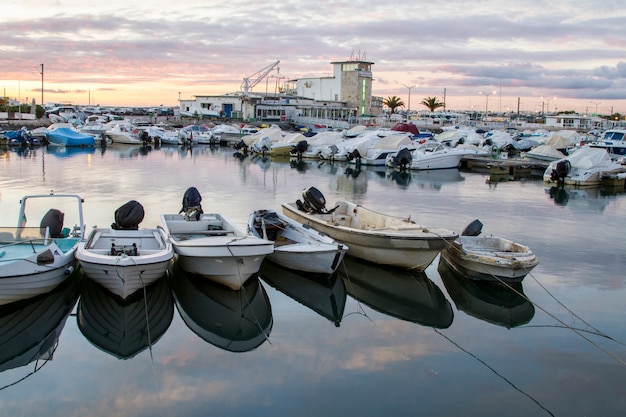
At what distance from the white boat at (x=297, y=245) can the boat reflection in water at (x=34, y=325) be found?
14.4ft

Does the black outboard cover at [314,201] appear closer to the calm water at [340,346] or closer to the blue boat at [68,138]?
the calm water at [340,346]

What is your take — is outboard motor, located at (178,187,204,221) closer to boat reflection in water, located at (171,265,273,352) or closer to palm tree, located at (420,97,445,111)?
boat reflection in water, located at (171,265,273,352)

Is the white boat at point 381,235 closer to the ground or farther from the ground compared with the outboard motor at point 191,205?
closer to the ground

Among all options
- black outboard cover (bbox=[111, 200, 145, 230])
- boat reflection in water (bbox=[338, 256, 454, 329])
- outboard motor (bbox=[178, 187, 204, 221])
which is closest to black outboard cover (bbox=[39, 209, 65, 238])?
black outboard cover (bbox=[111, 200, 145, 230])

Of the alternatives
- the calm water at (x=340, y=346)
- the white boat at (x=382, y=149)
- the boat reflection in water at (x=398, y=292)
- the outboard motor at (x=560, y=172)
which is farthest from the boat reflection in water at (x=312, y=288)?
the white boat at (x=382, y=149)

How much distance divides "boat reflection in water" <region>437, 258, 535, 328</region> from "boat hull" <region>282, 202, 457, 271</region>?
2.90ft

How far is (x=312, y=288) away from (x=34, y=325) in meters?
5.54

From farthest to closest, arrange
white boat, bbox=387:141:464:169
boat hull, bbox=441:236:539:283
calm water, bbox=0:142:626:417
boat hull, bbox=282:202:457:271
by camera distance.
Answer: white boat, bbox=387:141:464:169 → boat hull, bbox=282:202:457:271 → boat hull, bbox=441:236:539:283 → calm water, bbox=0:142:626:417

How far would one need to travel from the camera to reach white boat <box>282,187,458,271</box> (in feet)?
44.9

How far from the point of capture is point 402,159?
42.6 m

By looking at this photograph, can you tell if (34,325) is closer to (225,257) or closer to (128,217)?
(225,257)

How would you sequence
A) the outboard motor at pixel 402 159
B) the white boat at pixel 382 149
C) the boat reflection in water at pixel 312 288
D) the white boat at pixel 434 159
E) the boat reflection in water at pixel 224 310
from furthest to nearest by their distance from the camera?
the white boat at pixel 382 149 → the white boat at pixel 434 159 → the outboard motor at pixel 402 159 → the boat reflection in water at pixel 312 288 → the boat reflection in water at pixel 224 310

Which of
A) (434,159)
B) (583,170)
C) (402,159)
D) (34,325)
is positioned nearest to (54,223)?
(34,325)

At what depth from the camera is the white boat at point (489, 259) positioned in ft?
43.1
